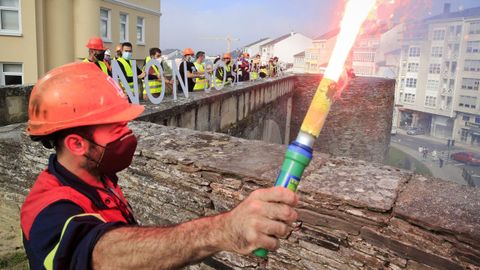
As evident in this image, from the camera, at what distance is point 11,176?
4.06 m

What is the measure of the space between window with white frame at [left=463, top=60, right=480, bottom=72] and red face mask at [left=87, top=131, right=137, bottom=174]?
196ft

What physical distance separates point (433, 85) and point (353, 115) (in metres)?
44.5

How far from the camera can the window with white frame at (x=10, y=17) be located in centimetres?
1673

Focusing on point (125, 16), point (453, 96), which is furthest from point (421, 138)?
point (125, 16)

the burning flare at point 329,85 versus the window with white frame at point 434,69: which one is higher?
the window with white frame at point 434,69

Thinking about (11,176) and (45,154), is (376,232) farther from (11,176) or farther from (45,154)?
(11,176)

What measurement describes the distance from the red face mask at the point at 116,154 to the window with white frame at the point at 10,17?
60.2 ft

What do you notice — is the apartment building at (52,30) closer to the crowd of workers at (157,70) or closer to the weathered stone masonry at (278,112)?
the crowd of workers at (157,70)

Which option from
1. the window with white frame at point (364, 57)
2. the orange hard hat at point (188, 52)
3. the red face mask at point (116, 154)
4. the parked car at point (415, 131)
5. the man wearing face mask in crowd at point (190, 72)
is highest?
the window with white frame at point (364, 57)

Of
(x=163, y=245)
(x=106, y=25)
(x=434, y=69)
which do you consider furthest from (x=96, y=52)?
(x=434, y=69)

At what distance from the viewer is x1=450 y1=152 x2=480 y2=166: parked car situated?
159ft

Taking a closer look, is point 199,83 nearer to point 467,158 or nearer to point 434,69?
point 467,158

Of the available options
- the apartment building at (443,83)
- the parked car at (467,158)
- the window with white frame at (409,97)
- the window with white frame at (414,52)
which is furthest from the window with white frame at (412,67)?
the parked car at (467,158)

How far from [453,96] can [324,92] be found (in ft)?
205
